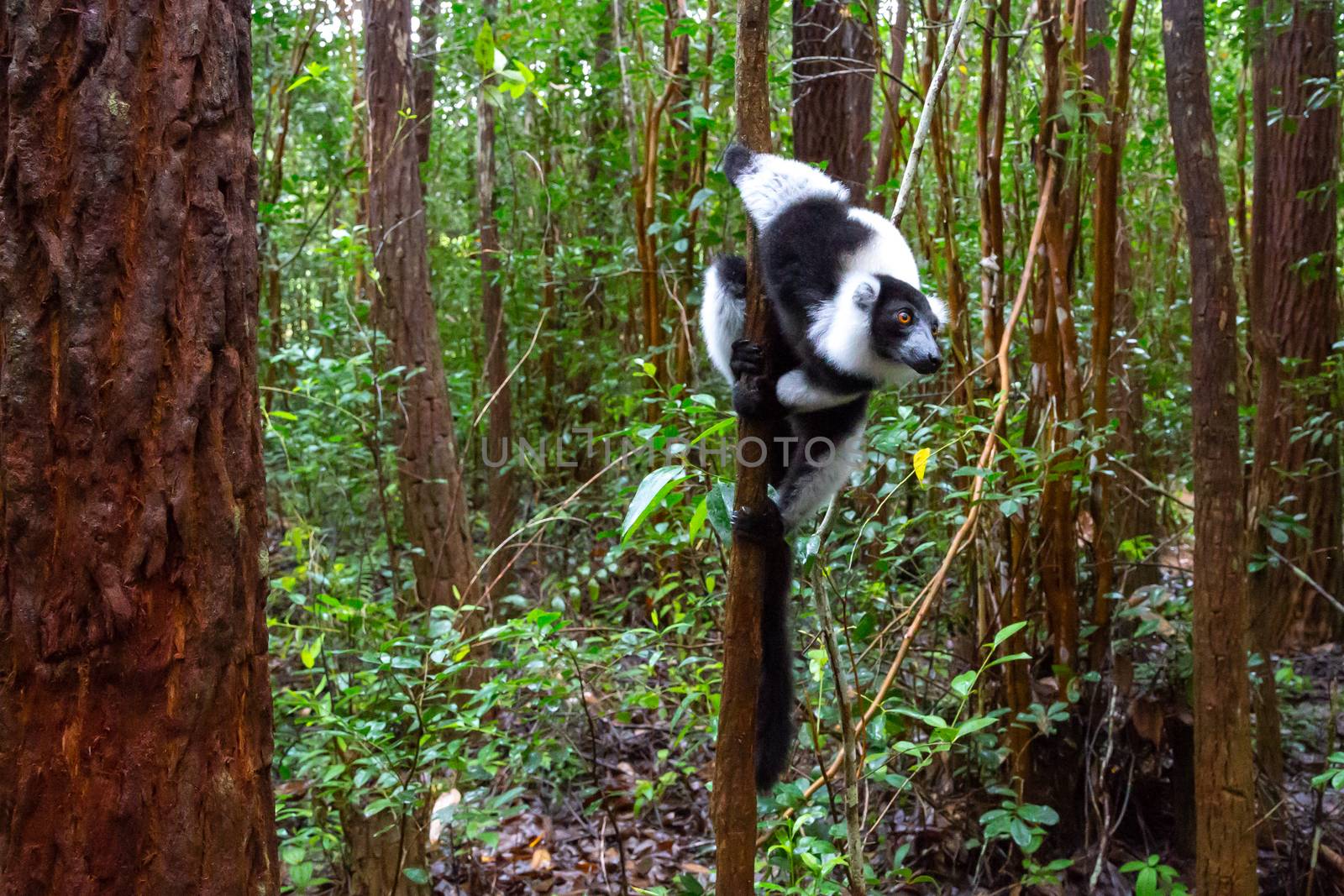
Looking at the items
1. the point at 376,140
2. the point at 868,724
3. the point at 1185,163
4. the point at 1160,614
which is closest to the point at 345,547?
the point at 376,140

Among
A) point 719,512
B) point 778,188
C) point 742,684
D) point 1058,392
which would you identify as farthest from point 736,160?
point 1058,392

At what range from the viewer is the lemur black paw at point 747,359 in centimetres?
258

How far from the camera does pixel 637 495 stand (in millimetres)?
2285

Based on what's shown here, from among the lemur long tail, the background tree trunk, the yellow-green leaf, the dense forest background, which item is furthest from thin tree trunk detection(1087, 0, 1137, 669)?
the background tree trunk

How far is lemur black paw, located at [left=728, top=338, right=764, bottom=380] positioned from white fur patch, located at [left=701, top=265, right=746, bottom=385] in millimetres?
643

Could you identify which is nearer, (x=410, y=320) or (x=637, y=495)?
(x=637, y=495)

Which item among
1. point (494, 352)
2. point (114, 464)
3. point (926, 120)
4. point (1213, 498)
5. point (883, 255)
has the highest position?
point (926, 120)

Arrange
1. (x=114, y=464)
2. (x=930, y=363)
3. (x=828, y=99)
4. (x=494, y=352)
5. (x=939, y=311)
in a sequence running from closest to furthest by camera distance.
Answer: (x=114, y=464), (x=930, y=363), (x=939, y=311), (x=828, y=99), (x=494, y=352)

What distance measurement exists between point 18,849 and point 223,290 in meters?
0.92

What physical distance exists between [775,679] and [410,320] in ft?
10.5

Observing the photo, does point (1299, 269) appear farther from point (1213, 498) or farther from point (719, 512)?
point (719, 512)

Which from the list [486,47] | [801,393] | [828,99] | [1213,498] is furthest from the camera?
[828,99]

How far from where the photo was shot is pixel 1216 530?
119 inches

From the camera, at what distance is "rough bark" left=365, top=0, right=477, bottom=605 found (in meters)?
5.05
